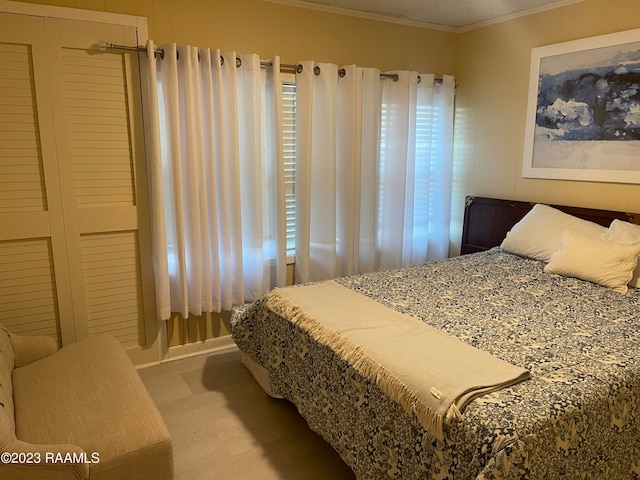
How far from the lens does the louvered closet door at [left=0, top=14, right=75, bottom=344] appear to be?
2.48 meters

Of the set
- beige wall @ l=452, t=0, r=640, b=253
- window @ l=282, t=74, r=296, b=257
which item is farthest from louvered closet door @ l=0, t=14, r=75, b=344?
beige wall @ l=452, t=0, r=640, b=253

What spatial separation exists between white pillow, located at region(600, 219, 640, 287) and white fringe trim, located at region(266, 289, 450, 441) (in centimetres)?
183

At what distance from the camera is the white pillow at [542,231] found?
3018 millimetres

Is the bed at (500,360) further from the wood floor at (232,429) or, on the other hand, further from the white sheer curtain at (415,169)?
the white sheer curtain at (415,169)

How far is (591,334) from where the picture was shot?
200 cm

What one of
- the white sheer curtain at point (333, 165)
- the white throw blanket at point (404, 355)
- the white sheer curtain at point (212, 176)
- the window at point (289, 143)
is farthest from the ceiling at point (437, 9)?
the white throw blanket at point (404, 355)

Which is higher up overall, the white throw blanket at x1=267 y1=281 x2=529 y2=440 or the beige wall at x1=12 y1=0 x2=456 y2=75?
the beige wall at x1=12 y1=0 x2=456 y2=75

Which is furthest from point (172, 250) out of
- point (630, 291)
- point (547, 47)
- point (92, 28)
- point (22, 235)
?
point (547, 47)

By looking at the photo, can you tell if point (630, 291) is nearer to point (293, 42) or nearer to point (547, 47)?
point (547, 47)

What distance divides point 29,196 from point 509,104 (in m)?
3.36

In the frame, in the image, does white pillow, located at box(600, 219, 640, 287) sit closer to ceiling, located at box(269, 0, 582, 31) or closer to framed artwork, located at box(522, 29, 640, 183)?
framed artwork, located at box(522, 29, 640, 183)

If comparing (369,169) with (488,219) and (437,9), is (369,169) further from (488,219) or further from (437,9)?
(437,9)

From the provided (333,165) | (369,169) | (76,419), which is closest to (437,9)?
(369,169)

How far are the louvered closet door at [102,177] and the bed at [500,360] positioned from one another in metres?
0.79
